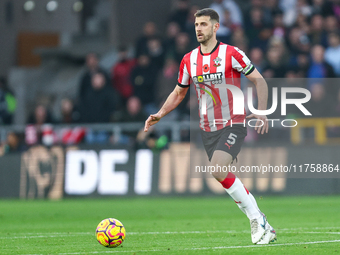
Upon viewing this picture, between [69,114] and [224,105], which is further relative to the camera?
[69,114]

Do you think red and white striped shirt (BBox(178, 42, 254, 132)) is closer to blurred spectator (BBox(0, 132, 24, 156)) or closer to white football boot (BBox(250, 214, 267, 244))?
white football boot (BBox(250, 214, 267, 244))

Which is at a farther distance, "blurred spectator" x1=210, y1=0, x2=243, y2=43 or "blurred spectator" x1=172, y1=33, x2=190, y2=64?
"blurred spectator" x1=210, y1=0, x2=243, y2=43

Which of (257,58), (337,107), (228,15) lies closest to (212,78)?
(337,107)

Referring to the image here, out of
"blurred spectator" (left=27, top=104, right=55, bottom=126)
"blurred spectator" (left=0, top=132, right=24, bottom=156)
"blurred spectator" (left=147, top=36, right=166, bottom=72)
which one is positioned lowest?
"blurred spectator" (left=0, top=132, right=24, bottom=156)

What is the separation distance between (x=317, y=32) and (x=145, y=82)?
4.36m

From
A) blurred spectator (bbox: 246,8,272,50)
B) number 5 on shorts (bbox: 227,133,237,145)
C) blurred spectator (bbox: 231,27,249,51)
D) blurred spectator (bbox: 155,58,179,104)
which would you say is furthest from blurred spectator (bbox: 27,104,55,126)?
number 5 on shorts (bbox: 227,133,237,145)

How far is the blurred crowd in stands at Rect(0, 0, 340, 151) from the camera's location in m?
15.2

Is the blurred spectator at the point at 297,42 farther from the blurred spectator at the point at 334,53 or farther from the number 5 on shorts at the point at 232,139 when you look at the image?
the number 5 on shorts at the point at 232,139

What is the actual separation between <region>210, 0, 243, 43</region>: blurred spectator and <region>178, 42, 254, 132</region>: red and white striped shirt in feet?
31.7

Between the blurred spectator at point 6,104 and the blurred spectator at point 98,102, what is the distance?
112 inches

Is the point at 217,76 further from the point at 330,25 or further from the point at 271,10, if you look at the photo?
the point at 271,10

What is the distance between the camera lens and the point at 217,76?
735 cm

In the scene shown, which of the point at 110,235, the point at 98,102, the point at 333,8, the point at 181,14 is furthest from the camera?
the point at 181,14

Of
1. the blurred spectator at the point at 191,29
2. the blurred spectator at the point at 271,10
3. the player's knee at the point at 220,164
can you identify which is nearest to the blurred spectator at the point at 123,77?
the blurred spectator at the point at 191,29
